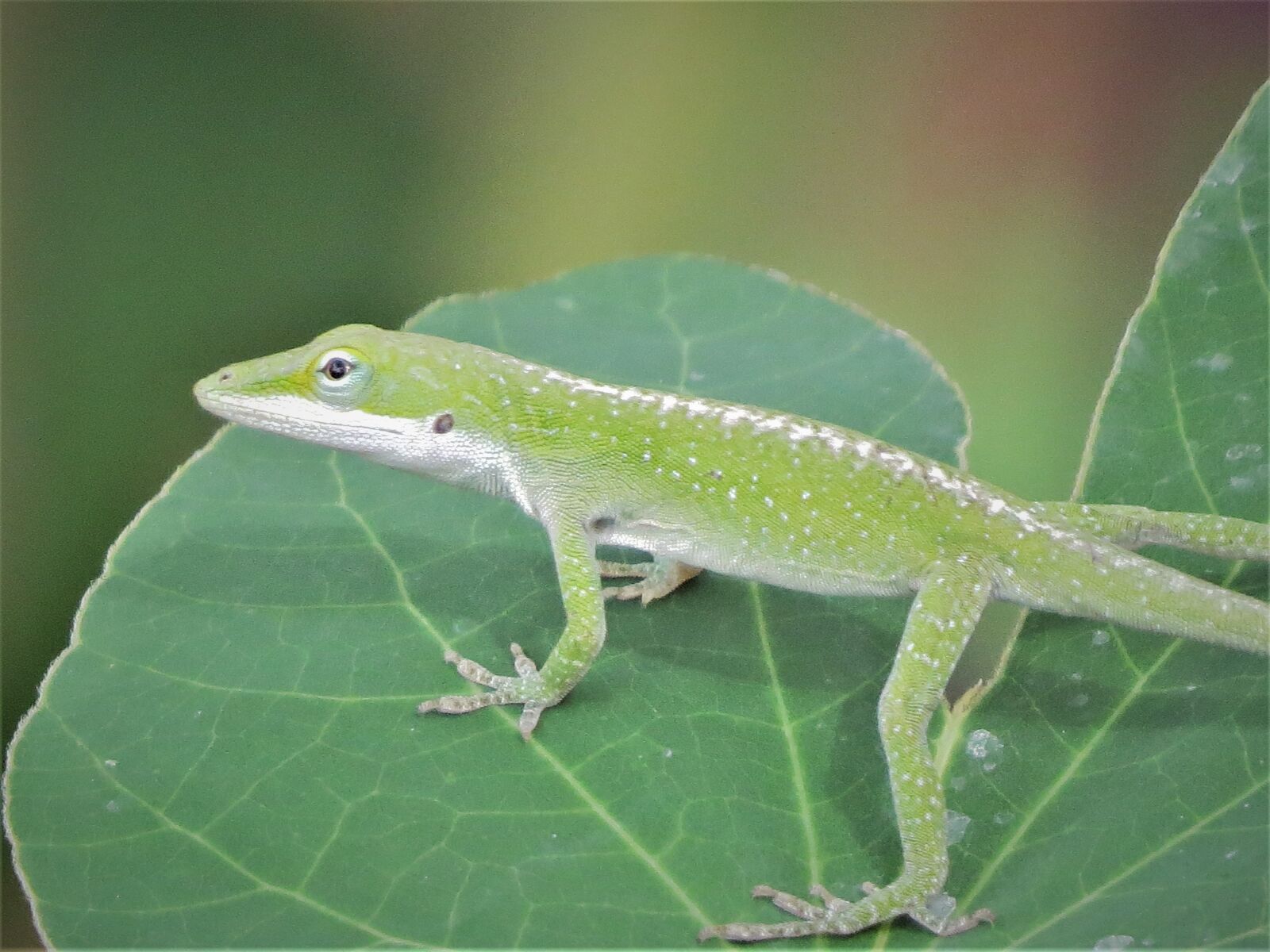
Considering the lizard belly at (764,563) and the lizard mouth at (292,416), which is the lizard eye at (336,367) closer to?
the lizard mouth at (292,416)

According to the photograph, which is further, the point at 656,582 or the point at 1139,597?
the point at 656,582

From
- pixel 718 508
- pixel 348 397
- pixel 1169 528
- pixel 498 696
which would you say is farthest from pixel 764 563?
pixel 348 397

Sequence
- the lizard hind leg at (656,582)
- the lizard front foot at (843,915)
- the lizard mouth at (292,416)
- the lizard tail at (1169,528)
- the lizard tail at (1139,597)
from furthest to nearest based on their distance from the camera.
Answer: the lizard hind leg at (656,582) < the lizard mouth at (292,416) < the lizard tail at (1169,528) < the lizard tail at (1139,597) < the lizard front foot at (843,915)

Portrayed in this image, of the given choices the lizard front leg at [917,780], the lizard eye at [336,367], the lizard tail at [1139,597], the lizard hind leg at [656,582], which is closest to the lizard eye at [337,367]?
the lizard eye at [336,367]

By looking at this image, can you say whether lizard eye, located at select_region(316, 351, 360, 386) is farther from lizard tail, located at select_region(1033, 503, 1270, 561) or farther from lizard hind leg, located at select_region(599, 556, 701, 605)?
lizard tail, located at select_region(1033, 503, 1270, 561)

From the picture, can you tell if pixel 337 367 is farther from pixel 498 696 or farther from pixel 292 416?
pixel 498 696

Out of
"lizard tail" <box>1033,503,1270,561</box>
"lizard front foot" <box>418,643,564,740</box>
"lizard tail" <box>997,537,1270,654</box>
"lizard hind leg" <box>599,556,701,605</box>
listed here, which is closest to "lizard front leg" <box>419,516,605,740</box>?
"lizard front foot" <box>418,643,564,740</box>

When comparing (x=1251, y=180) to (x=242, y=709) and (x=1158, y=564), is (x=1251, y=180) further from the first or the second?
(x=242, y=709)
